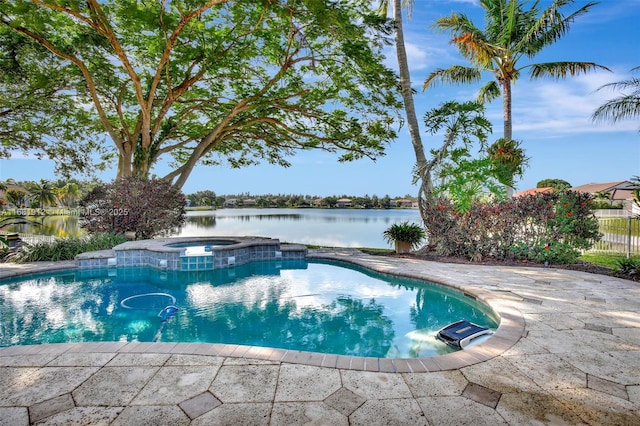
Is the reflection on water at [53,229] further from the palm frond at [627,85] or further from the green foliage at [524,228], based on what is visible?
the palm frond at [627,85]

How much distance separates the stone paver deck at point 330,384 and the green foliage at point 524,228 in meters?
4.53

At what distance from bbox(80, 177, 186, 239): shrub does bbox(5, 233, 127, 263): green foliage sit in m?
1.32

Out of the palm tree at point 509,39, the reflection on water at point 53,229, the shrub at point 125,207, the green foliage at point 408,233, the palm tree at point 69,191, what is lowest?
the reflection on water at point 53,229

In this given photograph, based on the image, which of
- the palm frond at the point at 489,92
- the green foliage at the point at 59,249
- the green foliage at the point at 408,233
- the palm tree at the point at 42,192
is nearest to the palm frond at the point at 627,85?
the palm frond at the point at 489,92

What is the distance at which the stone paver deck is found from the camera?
7.18 feet

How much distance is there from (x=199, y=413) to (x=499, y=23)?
1767 cm

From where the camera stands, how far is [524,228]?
26.5 feet

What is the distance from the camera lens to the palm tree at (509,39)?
1324cm

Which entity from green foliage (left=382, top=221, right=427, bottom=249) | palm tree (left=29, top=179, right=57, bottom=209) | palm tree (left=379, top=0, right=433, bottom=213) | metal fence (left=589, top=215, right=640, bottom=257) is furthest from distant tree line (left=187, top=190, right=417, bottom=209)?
palm tree (left=29, top=179, right=57, bottom=209)

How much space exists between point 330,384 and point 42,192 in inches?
2316

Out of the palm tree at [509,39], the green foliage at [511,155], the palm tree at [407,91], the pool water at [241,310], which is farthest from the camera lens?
the green foliage at [511,155]

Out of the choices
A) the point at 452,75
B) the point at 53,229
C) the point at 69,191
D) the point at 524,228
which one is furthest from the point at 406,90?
the point at 69,191

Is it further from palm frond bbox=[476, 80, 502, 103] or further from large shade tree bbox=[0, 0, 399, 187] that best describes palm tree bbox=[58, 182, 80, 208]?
palm frond bbox=[476, 80, 502, 103]

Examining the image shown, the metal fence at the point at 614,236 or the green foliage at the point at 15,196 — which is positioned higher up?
the green foliage at the point at 15,196
